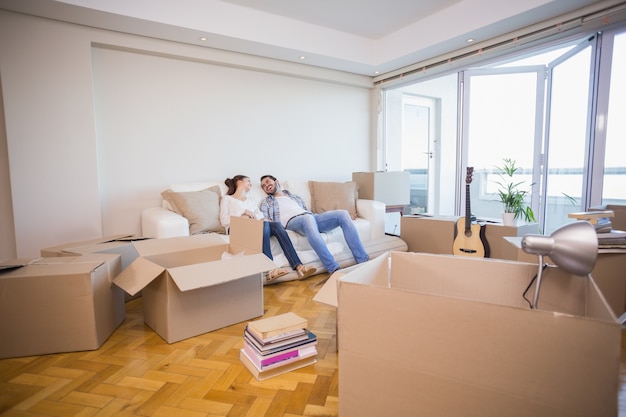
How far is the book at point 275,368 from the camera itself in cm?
144

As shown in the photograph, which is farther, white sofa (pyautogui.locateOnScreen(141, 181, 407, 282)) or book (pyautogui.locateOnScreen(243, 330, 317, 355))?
white sofa (pyautogui.locateOnScreen(141, 181, 407, 282))

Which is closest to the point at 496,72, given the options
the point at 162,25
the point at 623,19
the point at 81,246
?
the point at 623,19

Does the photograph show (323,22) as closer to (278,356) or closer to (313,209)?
(313,209)

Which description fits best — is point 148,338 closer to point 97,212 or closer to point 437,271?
point 437,271

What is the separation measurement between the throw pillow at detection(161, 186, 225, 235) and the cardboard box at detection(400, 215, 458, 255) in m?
1.77

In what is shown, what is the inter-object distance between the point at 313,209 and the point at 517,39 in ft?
8.49

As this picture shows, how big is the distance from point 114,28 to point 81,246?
6.49 ft

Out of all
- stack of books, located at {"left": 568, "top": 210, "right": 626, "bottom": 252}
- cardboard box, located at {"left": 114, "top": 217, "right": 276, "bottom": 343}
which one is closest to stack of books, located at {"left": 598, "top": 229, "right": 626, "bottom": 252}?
stack of books, located at {"left": 568, "top": 210, "right": 626, "bottom": 252}

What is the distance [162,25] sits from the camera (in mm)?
2996

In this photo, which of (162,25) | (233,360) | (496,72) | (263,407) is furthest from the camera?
(496,72)

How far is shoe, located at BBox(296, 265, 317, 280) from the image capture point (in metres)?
2.75

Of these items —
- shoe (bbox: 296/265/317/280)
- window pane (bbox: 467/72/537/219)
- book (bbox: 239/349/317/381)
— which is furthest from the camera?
window pane (bbox: 467/72/537/219)

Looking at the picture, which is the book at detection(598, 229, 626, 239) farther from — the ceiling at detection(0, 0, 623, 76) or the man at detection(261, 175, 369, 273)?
the ceiling at detection(0, 0, 623, 76)

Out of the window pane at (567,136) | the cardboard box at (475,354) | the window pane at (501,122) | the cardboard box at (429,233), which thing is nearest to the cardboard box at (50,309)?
the cardboard box at (475,354)
